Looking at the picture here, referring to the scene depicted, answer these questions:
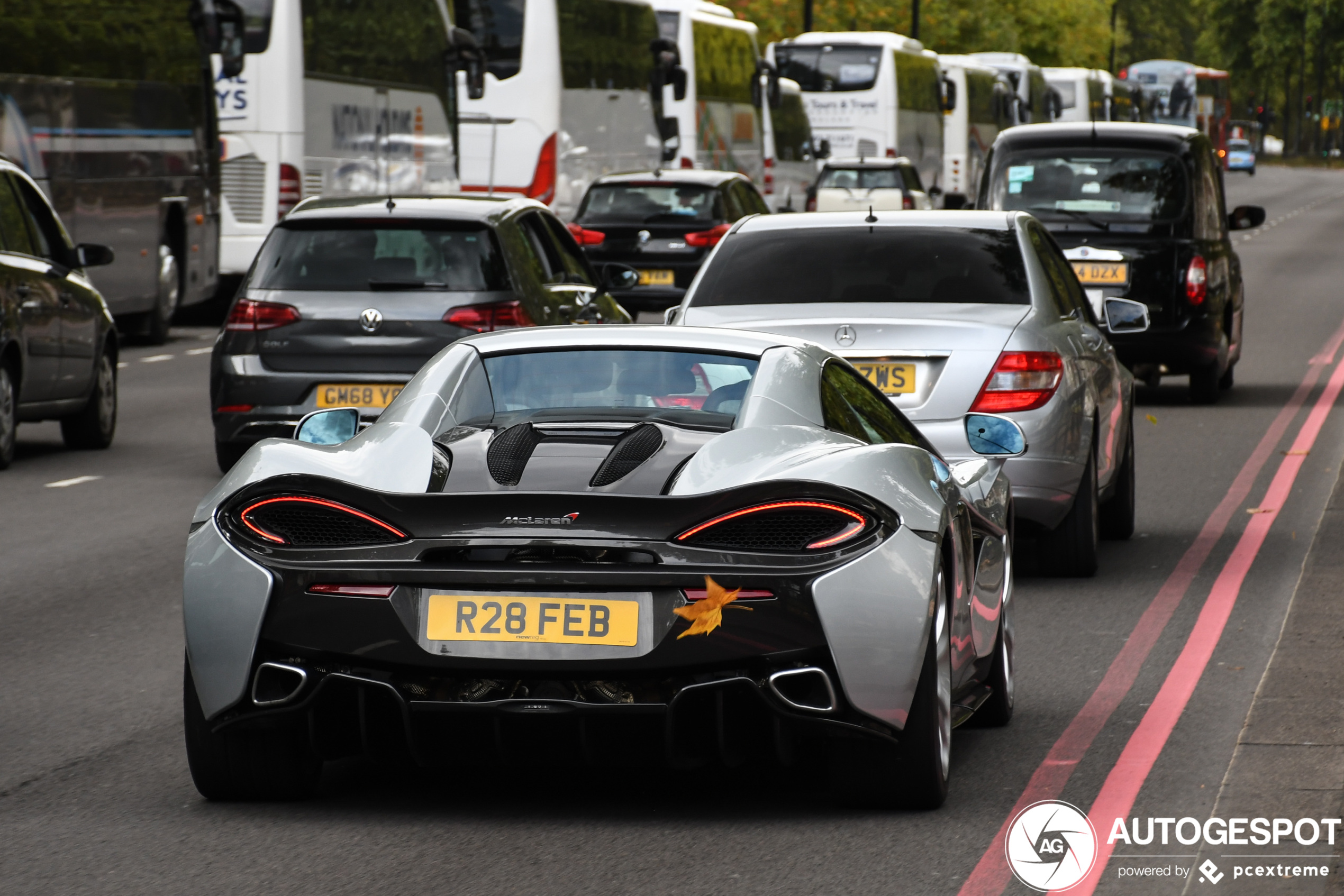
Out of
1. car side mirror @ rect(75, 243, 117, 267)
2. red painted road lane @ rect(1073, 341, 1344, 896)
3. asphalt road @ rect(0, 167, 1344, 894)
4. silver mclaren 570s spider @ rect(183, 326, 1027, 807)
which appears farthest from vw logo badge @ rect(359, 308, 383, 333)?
silver mclaren 570s spider @ rect(183, 326, 1027, 807)

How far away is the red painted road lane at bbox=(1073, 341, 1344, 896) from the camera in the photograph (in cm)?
577

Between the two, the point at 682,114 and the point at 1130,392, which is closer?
the point at 1130,392

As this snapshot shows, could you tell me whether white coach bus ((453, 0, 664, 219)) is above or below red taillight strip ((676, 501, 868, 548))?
above

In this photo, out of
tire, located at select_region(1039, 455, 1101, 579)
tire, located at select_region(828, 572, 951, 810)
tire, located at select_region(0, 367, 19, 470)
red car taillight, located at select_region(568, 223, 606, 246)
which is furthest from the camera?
red car taillight, located at select_region(568, 223, 606, 246)

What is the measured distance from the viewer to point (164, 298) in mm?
25141

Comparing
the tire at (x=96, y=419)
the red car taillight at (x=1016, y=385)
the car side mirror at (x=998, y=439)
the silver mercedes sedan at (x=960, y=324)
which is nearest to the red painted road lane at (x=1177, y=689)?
the silver mercedes sedan at (x=960, y=324)

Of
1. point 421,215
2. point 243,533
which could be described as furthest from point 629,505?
point 421,215

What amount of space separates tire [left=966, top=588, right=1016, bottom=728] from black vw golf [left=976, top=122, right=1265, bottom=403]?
9914mm

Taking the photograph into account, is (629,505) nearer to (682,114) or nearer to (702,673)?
(702,673)

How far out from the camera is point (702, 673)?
534 cm

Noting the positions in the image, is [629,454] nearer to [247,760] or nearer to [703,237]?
[247,760]

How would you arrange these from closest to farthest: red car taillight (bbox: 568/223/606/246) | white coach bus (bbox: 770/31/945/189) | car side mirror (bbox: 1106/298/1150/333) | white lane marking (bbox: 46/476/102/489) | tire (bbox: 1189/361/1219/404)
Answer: car side mirror (bbox: 1106/298/1150/333) → white lane marking (bbox: 46/476/102/489) → tire (bbox: 1189/361/1219/404) → red car taillight (bbox: 568/223/606/246) → white coach bus (bbox: 770/31/945/189)

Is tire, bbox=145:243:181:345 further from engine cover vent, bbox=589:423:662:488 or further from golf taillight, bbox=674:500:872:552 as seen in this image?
golf taillight, bbox=674:500:872:552

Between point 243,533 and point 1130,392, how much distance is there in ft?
21.7
